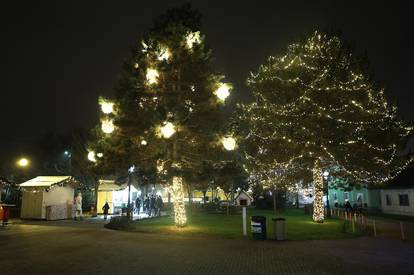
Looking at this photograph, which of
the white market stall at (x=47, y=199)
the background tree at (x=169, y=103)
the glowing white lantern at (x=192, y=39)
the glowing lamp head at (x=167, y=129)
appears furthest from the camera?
the white market stall at (x=47, y=199)

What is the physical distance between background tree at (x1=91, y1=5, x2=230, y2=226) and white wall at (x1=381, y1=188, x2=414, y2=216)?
26.0m

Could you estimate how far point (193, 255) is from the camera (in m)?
12.7

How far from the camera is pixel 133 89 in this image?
22.2 meters

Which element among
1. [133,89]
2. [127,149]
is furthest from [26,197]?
[133,89]

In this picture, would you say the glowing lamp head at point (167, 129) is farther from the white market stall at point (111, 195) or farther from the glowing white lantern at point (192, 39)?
the white market stall at point (111, 195)

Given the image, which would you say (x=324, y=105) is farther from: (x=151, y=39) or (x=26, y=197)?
(x=26, y=197)

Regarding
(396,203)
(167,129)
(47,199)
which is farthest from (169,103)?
(396,203)

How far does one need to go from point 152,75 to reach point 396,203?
33403 mm

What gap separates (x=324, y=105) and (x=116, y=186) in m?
20.8

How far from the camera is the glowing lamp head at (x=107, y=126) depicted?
2145cm

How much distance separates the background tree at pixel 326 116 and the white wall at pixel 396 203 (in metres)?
13.3

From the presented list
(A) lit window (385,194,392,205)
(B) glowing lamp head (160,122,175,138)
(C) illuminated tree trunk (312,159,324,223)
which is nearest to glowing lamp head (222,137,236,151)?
(B) glowing lamp head (160,122,175,138)

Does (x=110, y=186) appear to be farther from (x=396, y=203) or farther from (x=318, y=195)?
(x=396, y=203)

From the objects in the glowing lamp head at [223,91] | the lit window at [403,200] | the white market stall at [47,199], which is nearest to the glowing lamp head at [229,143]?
the glowing lamp head at [223,91]
